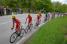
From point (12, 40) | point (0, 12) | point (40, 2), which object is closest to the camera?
point (12, 40)

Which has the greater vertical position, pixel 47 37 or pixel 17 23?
pixel 17 23

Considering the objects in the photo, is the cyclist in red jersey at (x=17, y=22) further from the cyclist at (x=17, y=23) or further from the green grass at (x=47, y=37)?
the green grass at (x=47, y=37)

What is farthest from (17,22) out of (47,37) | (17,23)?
(47,37)

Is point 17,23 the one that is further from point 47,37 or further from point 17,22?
point 47,37

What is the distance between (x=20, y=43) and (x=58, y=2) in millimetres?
168780

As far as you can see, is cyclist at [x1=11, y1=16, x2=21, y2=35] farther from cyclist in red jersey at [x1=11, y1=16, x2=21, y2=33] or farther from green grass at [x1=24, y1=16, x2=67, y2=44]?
green grass at [x1=24, y1=16, x2=67, y2=44]

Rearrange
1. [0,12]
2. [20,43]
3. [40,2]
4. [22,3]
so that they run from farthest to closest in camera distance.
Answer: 1. [40,2]
2. [22,3]
3. [0,12]
4. [20,43]

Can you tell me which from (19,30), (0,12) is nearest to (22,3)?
(0,12)

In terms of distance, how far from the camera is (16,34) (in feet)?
59.7

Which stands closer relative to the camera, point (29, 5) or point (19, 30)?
point (19, 30)

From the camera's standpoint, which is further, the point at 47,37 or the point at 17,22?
the point at 17,22

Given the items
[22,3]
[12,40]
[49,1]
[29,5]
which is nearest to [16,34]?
[12,40]

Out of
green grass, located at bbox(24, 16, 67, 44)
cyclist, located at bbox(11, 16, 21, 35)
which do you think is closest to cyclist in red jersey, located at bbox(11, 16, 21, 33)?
cyclist, located at bbox(11, 16, 21, 35)

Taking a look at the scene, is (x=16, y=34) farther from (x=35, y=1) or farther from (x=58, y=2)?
(x=58, y=2)
